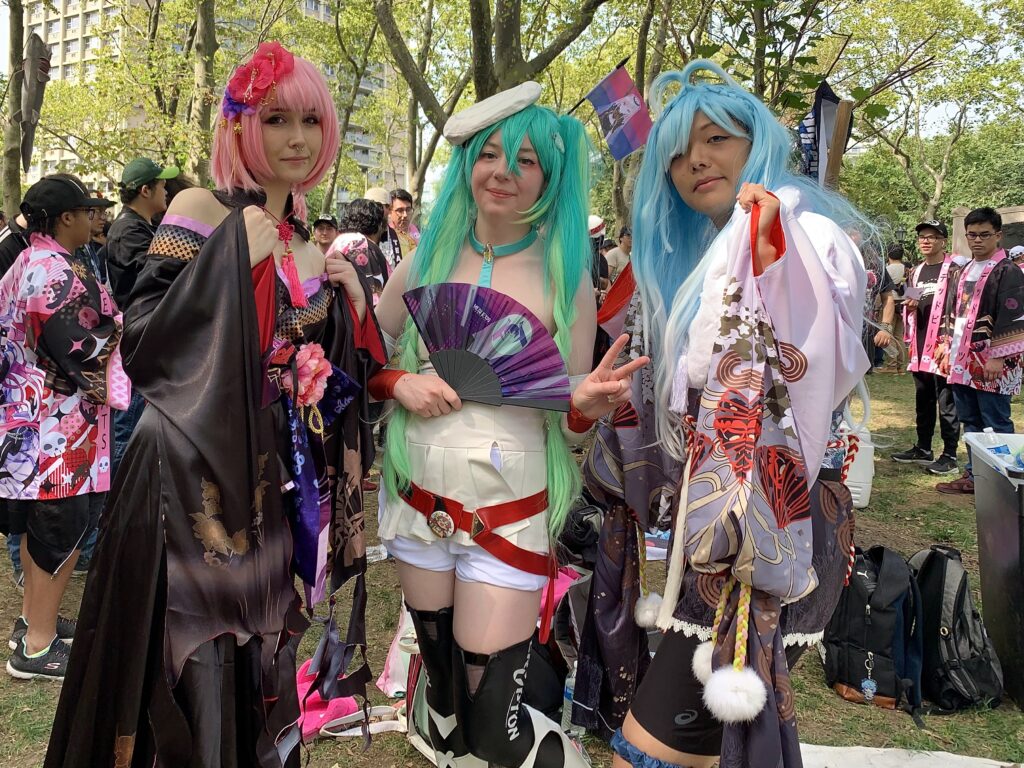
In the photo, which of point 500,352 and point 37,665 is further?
point 37,665

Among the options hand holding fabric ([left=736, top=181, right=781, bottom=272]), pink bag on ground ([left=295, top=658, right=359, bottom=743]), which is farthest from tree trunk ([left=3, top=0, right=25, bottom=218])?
hand holding fabric ([left=736, top=181, right=781, bottom=272])

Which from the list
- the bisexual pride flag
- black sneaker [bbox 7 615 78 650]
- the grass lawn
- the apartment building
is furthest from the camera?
the apartment building

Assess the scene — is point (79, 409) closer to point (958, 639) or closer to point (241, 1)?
point (958, 639)

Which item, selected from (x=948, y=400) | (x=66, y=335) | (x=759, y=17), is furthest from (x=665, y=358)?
(x=948, y=400)

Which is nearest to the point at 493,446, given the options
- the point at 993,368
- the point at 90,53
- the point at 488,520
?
the point at 488,520

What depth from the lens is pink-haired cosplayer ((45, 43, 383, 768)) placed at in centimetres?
162

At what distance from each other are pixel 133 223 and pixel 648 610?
3921 millimetres

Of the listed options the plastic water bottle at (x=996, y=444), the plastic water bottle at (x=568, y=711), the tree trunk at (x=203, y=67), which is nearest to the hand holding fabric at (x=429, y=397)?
the plastic water bottle at (x=568, y=711)

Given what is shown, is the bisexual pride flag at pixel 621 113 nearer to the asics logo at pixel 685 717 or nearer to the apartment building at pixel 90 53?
the asics logo at pixel 685 717

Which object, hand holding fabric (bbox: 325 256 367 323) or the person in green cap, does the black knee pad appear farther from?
the person in green cap

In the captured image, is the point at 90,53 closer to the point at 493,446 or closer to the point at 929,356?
the point at 929,356

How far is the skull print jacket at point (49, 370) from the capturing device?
3.00 meters

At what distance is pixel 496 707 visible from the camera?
1.91 meters

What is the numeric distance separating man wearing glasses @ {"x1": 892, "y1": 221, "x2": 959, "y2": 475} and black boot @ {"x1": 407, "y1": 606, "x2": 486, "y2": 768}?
6.14 m
